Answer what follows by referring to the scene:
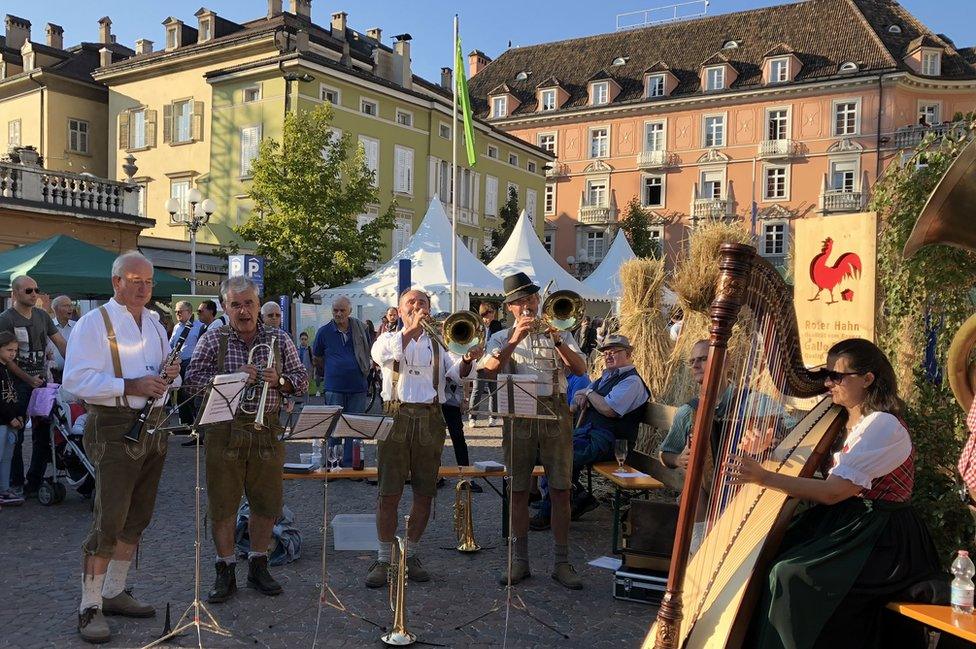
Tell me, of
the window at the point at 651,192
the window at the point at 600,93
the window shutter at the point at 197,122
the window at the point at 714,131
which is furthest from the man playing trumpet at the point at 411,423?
the window at the point at 600,93

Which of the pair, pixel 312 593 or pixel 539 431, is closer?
pixel 312 593

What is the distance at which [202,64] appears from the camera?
30453mm

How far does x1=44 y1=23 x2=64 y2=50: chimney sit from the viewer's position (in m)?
40.1

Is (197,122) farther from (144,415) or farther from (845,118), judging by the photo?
(845,118)

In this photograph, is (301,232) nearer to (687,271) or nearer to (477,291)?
(477,291)

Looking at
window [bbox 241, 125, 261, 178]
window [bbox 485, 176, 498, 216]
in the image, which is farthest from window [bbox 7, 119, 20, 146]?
window [bbox 485, 176, 498, 216]

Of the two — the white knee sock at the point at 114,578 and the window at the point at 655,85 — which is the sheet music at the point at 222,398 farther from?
the window at the point at 655,85

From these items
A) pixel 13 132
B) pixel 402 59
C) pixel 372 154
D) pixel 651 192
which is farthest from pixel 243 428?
pixel 651 192

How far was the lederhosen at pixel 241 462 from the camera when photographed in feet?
15.2

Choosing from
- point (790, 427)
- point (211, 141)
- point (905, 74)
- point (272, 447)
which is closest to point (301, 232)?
point (211, 141)

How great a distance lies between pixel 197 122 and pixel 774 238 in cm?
3070

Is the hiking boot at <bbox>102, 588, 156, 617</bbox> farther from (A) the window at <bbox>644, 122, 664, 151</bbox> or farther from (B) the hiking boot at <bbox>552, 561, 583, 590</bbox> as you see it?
(A) the window at <bbox>644, 122, 664, 151</bbox>

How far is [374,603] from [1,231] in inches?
614

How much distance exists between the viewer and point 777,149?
42.5 meters
